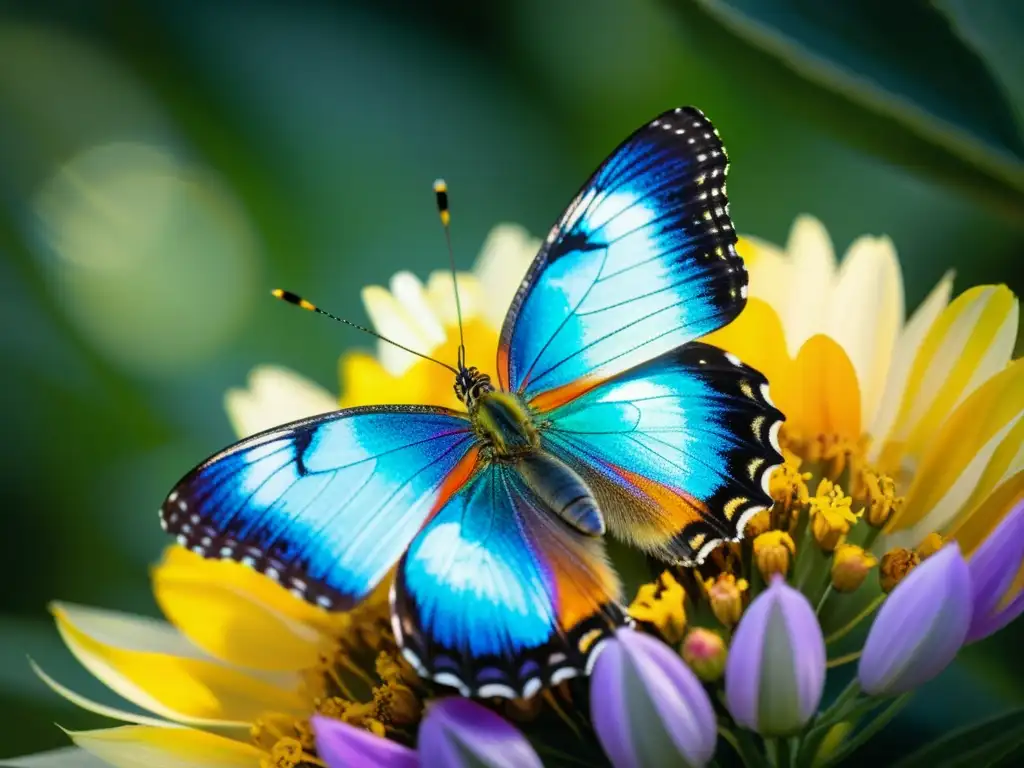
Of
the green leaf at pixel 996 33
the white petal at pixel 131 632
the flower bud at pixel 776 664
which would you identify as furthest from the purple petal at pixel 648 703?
the white petal at pixel 131 632

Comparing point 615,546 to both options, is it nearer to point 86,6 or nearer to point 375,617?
point 375,617

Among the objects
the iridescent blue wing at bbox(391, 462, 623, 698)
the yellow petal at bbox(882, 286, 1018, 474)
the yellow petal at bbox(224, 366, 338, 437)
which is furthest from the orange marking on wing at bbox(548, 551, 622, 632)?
the yellow petal at bbox(224, 366, 338, 437)

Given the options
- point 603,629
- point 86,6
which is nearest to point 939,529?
point 603,629

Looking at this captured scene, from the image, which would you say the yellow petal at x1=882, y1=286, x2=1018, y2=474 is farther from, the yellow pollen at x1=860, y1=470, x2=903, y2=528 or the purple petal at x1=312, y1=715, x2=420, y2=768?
the purple petal at x1=312, y1=715, x2=420, y2=768

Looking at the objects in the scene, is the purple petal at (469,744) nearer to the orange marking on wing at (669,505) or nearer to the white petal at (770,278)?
the orange marking on wing at (669,505)

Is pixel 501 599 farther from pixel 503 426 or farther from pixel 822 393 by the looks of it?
pixel 822 393

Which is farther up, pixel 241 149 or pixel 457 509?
pixel 241 149

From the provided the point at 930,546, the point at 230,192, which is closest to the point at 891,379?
the point at 930,546

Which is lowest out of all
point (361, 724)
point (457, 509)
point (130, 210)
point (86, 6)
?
point (361, 724)
